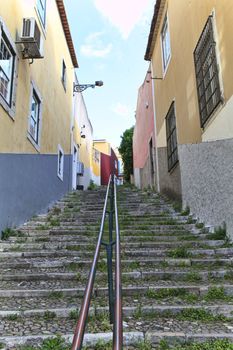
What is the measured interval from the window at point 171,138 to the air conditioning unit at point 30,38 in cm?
415

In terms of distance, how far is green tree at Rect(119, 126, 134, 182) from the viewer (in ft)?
77.0

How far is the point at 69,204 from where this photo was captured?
10.5 metres

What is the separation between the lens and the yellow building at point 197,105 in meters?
6.09

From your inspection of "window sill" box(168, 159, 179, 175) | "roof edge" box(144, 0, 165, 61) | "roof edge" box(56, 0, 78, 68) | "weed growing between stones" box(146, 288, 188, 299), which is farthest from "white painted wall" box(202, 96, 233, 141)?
"roof edge" box(56, 0, 78, 68)

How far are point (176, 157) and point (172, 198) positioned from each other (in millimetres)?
1151

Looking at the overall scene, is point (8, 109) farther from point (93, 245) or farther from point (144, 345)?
point (144, 345)

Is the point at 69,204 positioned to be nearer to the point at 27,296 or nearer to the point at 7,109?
the point at 7,109

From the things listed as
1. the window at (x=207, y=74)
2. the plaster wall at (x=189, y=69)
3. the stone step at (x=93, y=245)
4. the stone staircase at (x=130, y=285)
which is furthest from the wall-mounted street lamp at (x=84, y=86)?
the stone step at (x=93, y=245)

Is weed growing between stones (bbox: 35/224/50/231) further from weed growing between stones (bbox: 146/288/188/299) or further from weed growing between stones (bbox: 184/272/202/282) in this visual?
weed growing between stones (bbox: 146/288/188/299)

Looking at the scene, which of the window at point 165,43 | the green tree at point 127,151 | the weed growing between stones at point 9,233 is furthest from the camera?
the green tree at point 127,151

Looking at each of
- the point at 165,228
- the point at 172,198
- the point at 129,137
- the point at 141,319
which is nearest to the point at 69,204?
the point at 172,198

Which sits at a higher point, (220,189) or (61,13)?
(61,13)

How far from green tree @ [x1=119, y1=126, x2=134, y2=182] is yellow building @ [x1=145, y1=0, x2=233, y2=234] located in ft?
38.1

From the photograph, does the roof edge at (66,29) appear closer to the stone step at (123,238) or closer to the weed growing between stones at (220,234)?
the stone step at (123,238)
